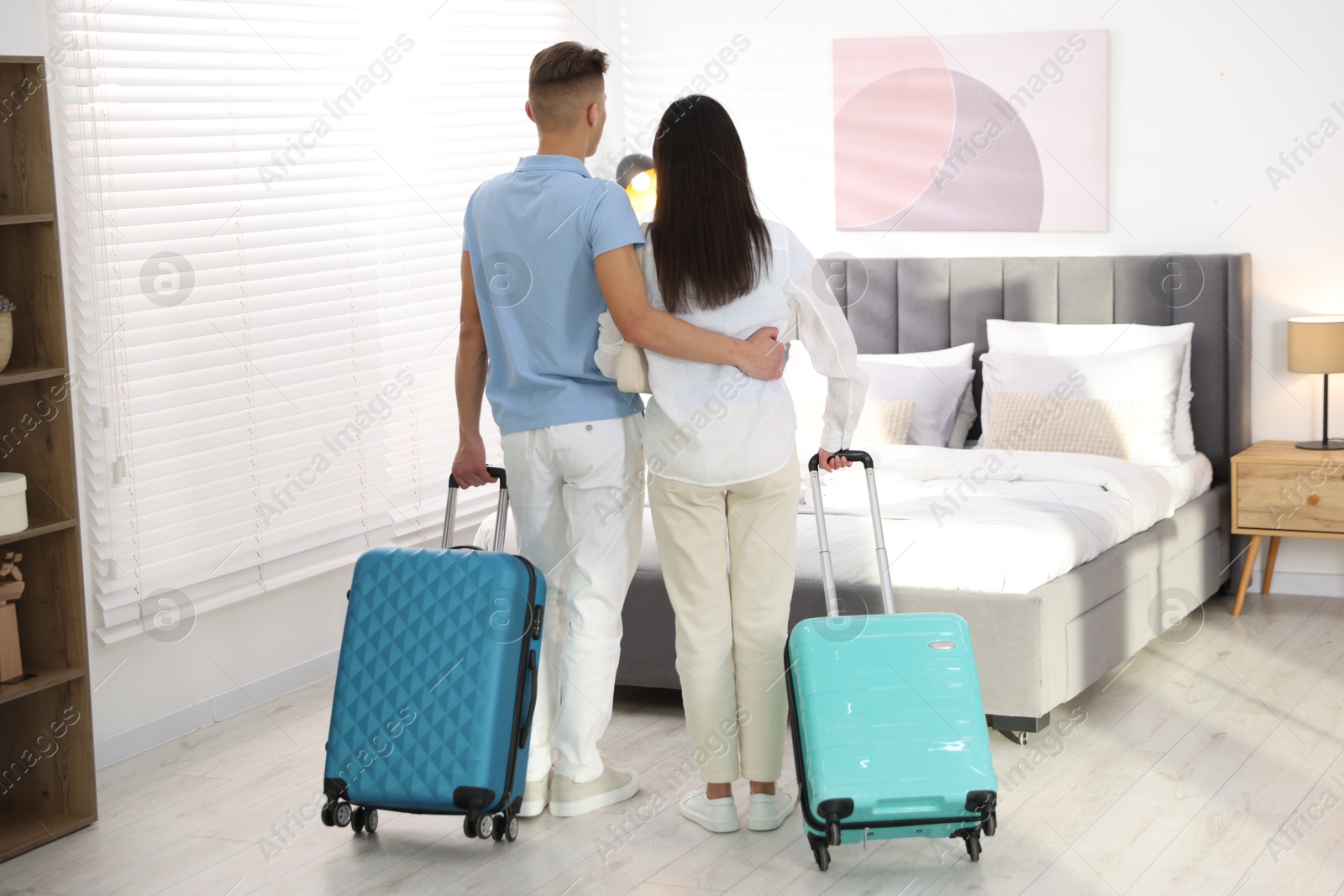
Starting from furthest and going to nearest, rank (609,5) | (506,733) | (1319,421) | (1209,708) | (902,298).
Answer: (609,5) → (902,298) → (1319,421) → (1209,708) → (506,733)

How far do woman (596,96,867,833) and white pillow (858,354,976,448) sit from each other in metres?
2.00

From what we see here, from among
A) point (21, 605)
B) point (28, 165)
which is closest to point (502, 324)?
point (28, 165)

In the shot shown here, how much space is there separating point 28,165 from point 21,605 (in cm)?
96

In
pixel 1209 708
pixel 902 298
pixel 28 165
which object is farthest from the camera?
pixel 902 298

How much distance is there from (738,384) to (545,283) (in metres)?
0.43

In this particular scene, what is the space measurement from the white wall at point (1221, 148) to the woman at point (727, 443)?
8.11 feet

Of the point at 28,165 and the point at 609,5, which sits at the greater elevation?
the point at 609,5

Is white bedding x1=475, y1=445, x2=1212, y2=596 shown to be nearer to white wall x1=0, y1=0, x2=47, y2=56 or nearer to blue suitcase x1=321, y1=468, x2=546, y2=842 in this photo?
blue suitcase x1=321, y1=468, x2=546, y2=842

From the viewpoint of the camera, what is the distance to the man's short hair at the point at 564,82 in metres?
2.68

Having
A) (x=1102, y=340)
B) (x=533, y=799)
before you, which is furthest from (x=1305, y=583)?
(x=533, y=799)

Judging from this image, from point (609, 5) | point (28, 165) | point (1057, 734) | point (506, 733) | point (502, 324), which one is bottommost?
point (1057, 734)

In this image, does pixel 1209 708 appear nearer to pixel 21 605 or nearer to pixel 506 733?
pixel 506 733

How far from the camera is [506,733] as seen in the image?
2705mm

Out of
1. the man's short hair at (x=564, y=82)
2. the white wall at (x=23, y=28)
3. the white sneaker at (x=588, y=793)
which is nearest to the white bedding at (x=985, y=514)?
the white sneaker at (x=588, y=793)
